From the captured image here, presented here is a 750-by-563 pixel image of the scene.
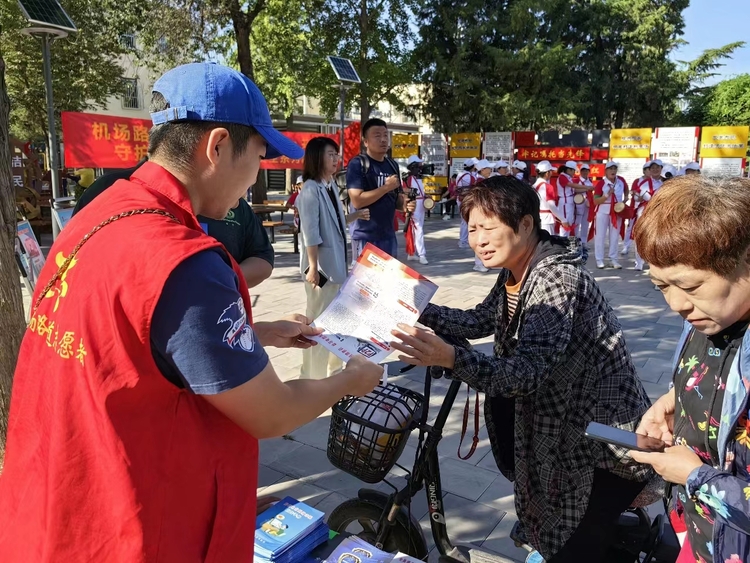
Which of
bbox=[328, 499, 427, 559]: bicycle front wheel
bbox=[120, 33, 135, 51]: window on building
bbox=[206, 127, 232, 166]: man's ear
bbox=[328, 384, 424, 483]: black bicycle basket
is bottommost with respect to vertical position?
bbox=[328, 499, 427, 559]: bicycle front wheel

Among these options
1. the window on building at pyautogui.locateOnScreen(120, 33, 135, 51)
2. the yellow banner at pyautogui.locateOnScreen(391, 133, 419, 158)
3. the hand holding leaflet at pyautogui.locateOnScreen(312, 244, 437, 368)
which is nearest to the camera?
the hand holding leaflet at pyautogui.locateOnScreen(312, 244, 437, 368)

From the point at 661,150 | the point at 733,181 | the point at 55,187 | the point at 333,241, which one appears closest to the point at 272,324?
the point at 733,181

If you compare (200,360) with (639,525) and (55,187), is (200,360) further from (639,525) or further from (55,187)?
(55,187)

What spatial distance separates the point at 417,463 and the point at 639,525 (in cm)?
79

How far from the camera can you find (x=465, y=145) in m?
20.3

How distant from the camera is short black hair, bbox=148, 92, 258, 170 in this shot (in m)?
1.14

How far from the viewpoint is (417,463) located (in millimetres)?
2078

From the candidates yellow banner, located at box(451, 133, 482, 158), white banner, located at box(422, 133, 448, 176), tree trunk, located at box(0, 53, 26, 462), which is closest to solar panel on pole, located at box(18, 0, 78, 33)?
tree trunk, located at box(0, 53, 26, 462)

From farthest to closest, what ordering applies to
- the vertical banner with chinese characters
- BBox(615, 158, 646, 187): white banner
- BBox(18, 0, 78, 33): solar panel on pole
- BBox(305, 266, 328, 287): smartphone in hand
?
1. BBox(615, 158, 646, 187): white banner
2. the vertical banner with chinese characters
3. BBox(18, 0, 78, 33): solar panel on pole
4. BBox(305, 266, 328, 287): smartphone in hand

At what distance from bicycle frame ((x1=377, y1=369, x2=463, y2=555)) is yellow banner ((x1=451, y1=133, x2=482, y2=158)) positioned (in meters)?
18.9

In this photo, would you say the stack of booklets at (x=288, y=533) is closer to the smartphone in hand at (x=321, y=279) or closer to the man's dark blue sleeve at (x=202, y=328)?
the man's dark blue sleeve at (x=202, y=328)

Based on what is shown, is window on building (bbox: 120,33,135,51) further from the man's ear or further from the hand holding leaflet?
the man's ear

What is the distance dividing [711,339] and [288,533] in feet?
5.28

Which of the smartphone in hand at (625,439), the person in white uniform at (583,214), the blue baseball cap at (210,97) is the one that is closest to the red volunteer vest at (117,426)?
the blue baseball cap at (210,97)
